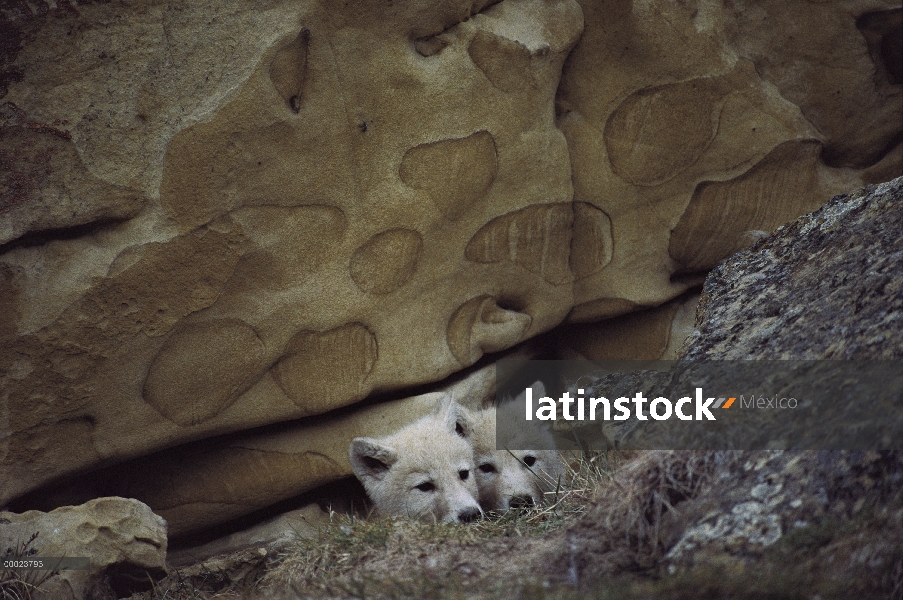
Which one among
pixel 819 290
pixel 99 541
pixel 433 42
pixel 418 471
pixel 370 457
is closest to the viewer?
pixel 819 290

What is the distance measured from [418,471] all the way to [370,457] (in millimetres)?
305

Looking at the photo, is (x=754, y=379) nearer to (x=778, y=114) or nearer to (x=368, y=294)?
(x=368, y=294)

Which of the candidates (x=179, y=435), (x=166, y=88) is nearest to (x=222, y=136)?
(x=166, y=88)

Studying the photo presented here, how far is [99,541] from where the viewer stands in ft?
14.1

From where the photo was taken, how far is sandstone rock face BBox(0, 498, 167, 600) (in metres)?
4.23

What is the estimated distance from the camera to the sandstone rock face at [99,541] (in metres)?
4.23

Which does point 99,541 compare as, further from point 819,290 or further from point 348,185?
point 819,290

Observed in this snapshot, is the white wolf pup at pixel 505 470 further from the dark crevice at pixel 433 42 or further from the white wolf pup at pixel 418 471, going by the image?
the dark crevice at pixel 433 42

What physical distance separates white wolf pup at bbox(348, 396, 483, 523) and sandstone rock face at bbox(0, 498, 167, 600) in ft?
3.84

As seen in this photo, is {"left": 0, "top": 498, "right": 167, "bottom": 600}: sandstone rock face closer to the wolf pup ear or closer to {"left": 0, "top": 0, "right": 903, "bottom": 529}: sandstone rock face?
{"left": 0, "top": 0, "right": 903, "bottom": 529}: sandstone rock face

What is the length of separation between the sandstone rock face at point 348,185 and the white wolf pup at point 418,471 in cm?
77

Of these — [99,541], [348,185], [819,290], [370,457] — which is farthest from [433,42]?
[99,541]

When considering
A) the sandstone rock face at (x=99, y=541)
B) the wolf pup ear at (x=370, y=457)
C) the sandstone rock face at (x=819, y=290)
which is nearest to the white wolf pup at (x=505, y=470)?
the wolf pup ear at (x=370, y=457)

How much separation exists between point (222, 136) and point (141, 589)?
8.05ft
